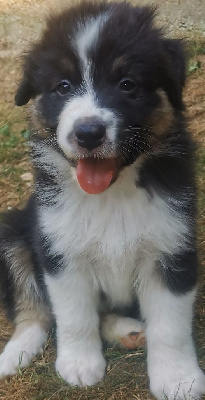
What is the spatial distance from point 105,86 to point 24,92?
24.4 inches

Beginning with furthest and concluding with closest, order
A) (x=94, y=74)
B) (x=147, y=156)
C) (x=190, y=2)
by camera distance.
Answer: (x=190, y=2)
(x=147, y=156)
(x=94, y=74)

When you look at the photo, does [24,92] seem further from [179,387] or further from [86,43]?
[179,387]

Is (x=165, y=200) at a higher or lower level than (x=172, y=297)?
higher

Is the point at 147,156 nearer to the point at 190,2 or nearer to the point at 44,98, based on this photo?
the point at 44,98

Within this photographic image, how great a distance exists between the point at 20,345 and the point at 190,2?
520 centimetres

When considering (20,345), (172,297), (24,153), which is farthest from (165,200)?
(24,153)

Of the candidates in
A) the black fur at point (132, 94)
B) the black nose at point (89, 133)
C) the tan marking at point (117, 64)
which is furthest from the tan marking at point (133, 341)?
the tan marking at point (117, 64)

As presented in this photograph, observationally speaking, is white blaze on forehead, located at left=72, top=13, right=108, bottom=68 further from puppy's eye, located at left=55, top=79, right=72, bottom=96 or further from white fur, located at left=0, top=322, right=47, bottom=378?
white fur, located at left=0, top=322, right=47, bottom=378

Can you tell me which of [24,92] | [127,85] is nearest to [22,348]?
[24,92]

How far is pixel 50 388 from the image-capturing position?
4.21 meters

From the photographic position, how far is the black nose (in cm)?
346

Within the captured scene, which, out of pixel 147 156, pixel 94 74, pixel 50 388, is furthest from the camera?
pixel 50 388

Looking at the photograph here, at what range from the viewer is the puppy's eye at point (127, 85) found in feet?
12.1

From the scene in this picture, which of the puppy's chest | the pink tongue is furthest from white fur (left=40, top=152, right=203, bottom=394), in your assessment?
the pink tongue
